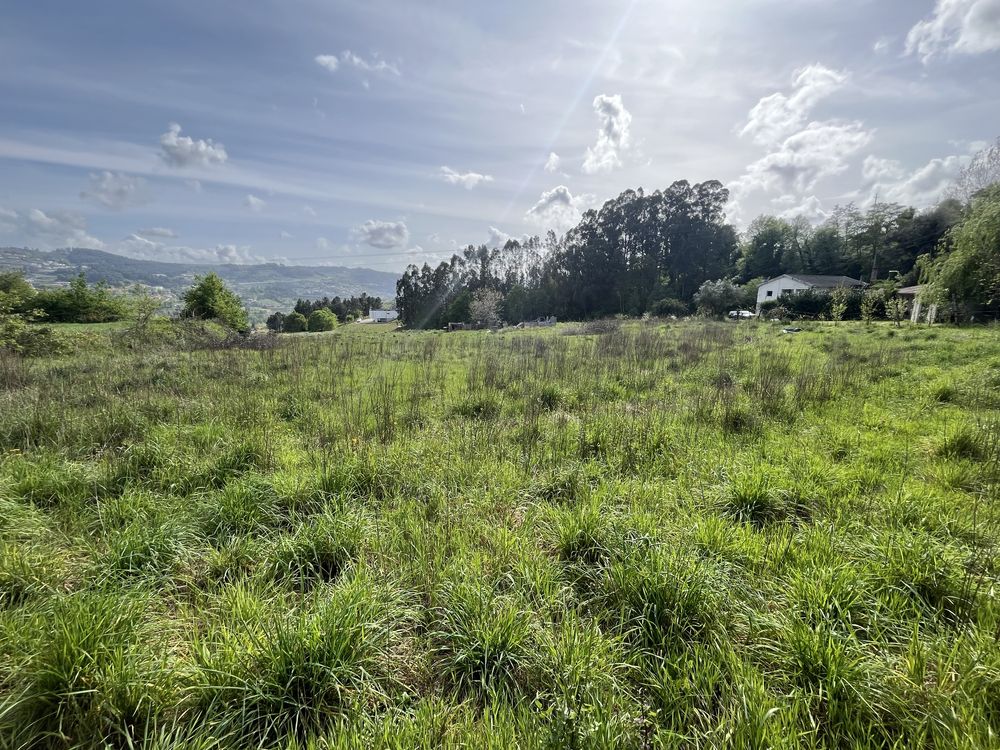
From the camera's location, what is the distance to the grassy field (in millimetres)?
1660

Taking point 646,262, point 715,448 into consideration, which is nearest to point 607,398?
point 715,448

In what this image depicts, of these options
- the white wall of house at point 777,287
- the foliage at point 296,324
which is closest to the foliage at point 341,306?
the foliage at point 296,324

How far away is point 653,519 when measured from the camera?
3.07m

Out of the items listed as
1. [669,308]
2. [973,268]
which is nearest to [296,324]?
[669,308]

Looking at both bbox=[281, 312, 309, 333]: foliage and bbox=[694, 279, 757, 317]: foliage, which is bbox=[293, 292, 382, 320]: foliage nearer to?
bbox=[281, 312, 309, 333]: foliage


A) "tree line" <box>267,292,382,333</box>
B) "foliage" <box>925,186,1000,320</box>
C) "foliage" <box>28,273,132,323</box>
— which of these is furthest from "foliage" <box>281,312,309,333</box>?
"foliage" <box>925,186,1000,320</box>

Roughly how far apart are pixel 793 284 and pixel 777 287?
1.86 metres

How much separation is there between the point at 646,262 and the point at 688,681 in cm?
5959

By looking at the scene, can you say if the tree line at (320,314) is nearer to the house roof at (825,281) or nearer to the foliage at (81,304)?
the foliage at (81,304)

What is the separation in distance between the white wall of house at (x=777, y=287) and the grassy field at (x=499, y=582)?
55675mm

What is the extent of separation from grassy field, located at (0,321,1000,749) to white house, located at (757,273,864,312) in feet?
177

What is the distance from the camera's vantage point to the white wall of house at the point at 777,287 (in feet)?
162

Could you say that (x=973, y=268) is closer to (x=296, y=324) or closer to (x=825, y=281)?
(x=825, y=281)

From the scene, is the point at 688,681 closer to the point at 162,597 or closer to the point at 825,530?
the point at 825,530
